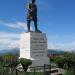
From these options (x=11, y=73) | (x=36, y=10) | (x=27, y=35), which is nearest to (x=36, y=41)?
(x=27, y=35)

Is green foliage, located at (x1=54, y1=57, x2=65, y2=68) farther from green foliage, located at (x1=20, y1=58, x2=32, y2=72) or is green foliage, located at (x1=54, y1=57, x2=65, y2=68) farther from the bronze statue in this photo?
the bronze statue

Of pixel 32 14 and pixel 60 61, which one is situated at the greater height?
pixel 32 14

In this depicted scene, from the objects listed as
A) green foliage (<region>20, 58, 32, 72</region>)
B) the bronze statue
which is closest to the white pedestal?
the bronze statue

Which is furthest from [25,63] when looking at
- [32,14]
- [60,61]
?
[32,14]

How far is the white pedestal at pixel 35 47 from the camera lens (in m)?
26.2

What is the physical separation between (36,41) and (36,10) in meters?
2.80

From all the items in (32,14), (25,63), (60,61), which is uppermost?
(32,14)

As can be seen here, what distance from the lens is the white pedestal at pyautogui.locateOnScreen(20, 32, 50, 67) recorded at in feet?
86.1

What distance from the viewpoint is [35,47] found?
26406 millimetres

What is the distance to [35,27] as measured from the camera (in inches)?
1060

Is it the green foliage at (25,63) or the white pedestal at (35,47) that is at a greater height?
the white pedestal at (35,47)

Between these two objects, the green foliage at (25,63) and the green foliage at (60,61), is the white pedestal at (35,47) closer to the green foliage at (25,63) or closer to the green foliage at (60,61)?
the green foliage at (60,61)

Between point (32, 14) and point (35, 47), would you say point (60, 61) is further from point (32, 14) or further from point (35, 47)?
point (32, 14)

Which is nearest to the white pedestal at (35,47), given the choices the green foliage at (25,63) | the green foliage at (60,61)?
the green foliage at (60,61)
